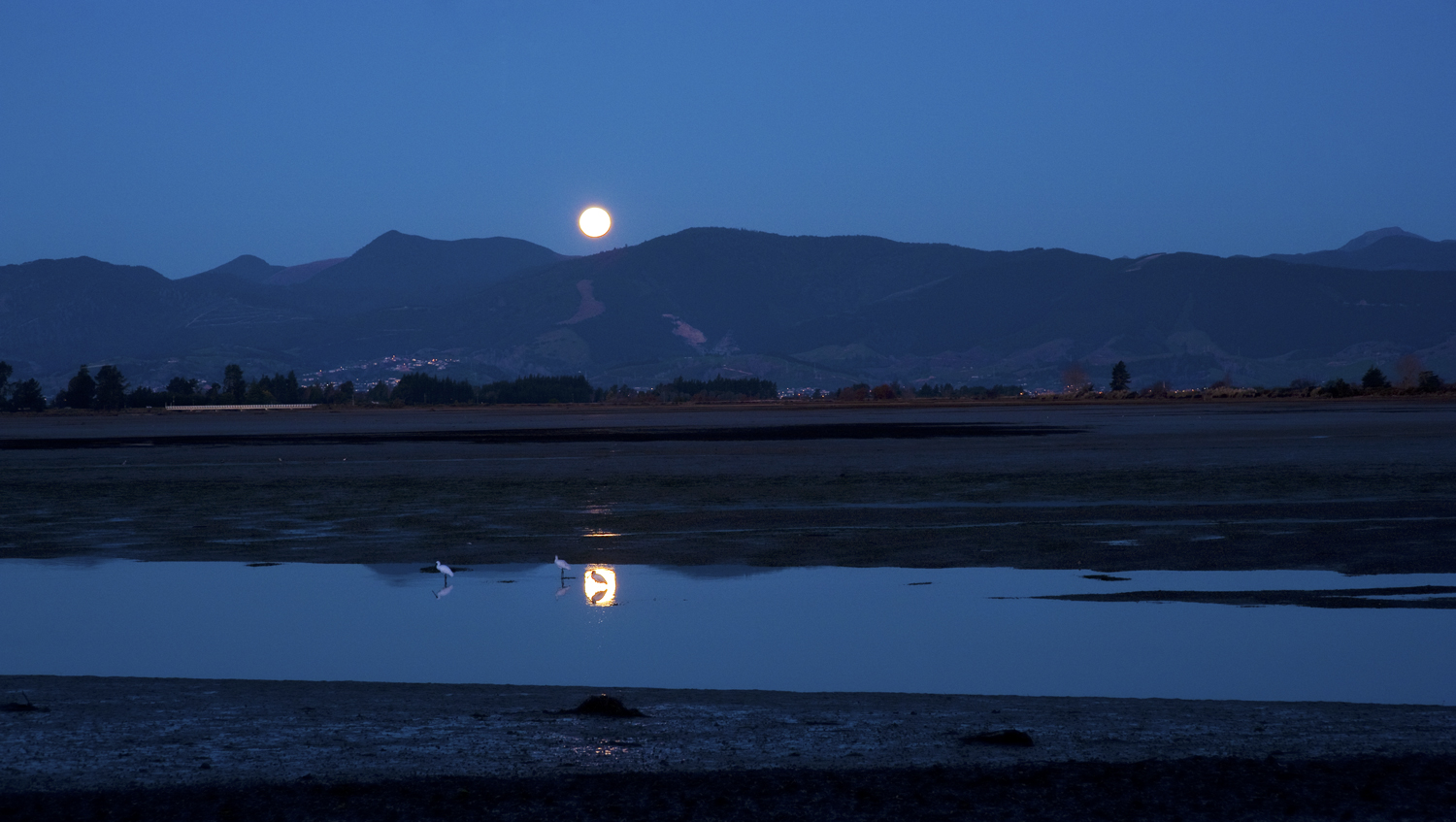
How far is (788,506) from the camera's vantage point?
3125cm

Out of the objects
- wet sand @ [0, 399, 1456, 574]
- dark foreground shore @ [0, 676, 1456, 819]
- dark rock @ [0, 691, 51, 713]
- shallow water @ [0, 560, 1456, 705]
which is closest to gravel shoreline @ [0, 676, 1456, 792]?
dark foreground shore @ [0, 676, 1456, 819]

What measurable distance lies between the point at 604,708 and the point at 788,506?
816 inches

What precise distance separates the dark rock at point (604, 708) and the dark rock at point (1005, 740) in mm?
2591

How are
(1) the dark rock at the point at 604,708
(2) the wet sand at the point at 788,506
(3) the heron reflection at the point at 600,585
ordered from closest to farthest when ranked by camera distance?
(1) the dark rock at the point at 604,708 → (3) the heron reflection at the point at 600,585 → (2) the wet sand at the point at 788,506

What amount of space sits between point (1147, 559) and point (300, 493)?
23.5 m

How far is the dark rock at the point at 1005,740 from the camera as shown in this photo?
9.42 meters

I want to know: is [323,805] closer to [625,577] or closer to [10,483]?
[625,577]

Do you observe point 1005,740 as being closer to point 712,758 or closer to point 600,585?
point 712,758

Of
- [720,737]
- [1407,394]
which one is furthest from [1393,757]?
[1407,394]

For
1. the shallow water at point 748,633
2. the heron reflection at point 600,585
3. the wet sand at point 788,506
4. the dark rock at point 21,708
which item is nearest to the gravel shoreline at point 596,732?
the dark rock at point 21,708

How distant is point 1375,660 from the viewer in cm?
1322

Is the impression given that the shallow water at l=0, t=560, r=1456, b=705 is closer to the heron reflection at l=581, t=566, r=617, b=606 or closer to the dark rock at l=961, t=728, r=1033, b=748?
the heron reflection at l=581, t=566, r=617, b=606

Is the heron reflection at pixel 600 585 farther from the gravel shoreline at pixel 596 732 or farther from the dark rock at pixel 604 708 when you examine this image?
the dark rock at pixel 604 708

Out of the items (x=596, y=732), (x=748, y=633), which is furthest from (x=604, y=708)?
(x=748, y=633)
